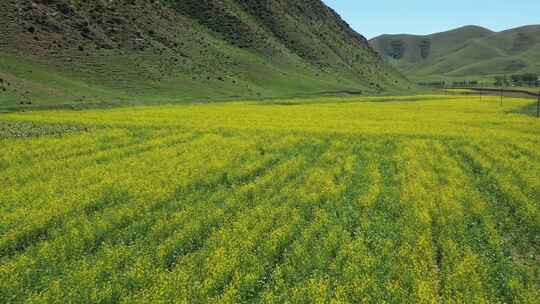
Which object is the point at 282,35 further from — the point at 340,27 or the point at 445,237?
the point at 445,237

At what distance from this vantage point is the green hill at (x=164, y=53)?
225 ft

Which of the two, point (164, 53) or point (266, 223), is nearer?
point (266, 223)

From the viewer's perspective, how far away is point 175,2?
12375 centimetres

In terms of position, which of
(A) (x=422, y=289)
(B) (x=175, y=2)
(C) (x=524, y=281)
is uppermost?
(B) (x=175, y=2)

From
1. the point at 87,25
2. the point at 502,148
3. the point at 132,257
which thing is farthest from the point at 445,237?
the point at 87,25

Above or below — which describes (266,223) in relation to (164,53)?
below

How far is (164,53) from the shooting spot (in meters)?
92.6

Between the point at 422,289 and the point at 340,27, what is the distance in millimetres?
183306

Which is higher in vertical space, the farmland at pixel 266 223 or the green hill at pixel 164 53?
the green hill at pixel 164 53

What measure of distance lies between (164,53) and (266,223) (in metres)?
87.3

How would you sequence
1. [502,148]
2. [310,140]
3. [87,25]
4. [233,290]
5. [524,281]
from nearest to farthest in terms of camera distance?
[233,290] → [524,281] → [502,148] → [310,140] → [87,25]

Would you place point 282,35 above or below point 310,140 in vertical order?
Answer: above

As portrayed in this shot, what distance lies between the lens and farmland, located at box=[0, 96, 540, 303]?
8.88m

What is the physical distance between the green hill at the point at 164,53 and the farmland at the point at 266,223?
40127 millimetres
